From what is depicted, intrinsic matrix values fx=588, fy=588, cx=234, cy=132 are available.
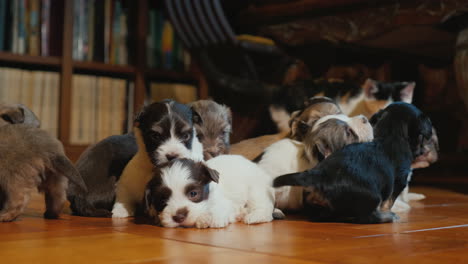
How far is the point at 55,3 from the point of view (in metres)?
4.95

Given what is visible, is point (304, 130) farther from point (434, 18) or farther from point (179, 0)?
point (179, 0)

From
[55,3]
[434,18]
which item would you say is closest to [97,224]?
[434,18]

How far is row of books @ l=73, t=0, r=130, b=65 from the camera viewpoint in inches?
199

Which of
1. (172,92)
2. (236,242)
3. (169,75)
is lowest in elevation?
(236,242)

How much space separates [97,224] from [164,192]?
0.29m

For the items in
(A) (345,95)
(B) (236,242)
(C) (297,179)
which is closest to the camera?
(B) (236,242)

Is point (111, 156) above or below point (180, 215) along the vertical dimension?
above

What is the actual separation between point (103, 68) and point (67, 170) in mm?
3087

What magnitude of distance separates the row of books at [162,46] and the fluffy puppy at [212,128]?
2.59 meters

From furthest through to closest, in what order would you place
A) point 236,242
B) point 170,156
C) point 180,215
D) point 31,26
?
point 31,26 < point 170,156 < point 180,215 < point 236,242

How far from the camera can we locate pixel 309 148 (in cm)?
264

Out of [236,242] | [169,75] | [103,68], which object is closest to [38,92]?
[103,68]

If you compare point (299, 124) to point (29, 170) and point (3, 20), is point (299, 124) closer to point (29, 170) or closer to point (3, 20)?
point (29, 170)

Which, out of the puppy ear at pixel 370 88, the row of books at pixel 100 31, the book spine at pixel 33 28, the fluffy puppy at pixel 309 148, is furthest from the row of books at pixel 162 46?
the fluffy puppy at pixel 309 148
